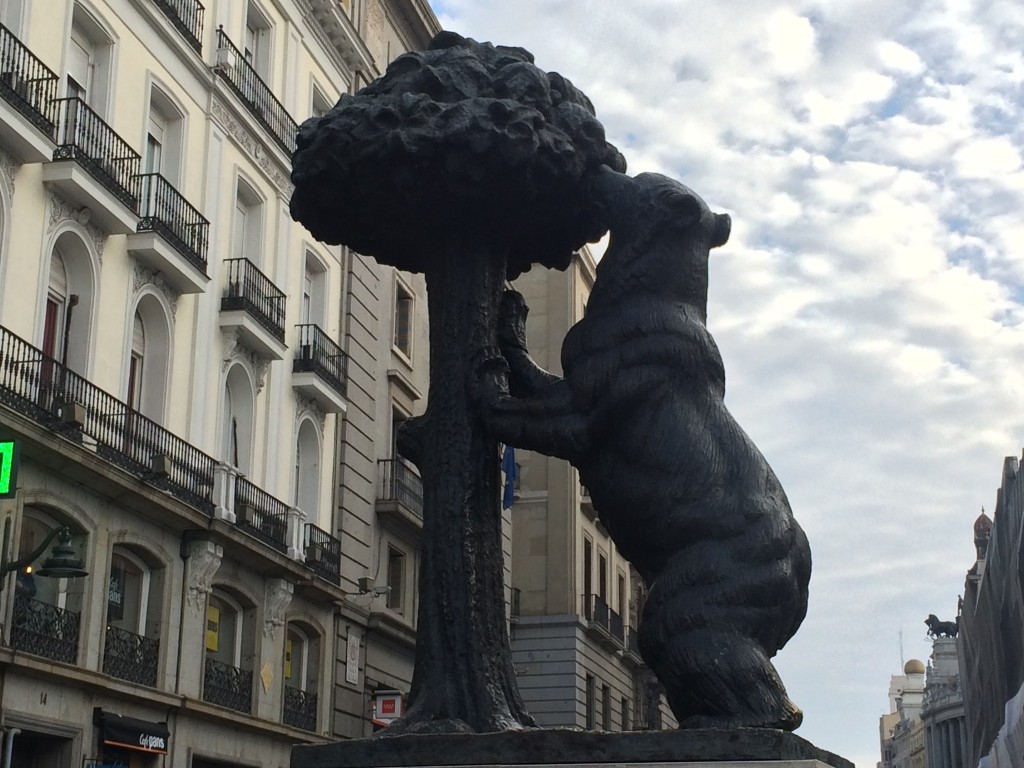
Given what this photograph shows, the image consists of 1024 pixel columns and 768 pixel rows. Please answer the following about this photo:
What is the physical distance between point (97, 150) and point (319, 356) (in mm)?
7901

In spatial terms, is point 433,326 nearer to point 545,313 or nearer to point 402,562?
point 402,562

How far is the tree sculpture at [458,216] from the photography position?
5.00 m

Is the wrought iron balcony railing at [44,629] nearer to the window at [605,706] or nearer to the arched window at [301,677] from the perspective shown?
the arched window at [301,677]

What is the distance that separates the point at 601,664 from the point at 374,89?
124ft

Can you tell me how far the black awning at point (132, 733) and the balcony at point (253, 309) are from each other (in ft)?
21.9

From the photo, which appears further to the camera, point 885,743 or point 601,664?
point 885,743

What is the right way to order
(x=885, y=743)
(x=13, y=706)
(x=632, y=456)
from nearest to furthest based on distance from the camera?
(x=632, y=456) → (x=13, y=706) → (x=885, y=743)

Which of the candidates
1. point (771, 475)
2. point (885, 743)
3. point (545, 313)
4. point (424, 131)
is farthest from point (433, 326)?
point (885, 743)

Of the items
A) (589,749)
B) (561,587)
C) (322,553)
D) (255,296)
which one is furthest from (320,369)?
(589,749)

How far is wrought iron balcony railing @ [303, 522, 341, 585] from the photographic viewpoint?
25688 mm

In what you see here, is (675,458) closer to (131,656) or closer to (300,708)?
(131,656)

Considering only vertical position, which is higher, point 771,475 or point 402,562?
point 402,562

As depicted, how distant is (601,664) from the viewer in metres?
42.0

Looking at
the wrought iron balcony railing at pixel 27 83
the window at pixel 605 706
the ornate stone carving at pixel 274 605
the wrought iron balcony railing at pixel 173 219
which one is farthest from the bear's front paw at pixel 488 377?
the window at pixel 605 706
